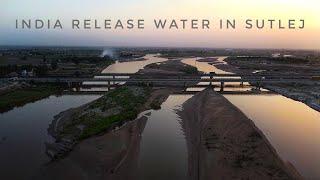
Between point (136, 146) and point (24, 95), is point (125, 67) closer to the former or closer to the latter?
point (24, 95)

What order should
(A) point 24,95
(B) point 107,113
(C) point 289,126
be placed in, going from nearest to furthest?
(C) point 289,126 < (B) point 107,113 < (A) point 24,95

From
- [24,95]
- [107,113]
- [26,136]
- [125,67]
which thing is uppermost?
[125,67]

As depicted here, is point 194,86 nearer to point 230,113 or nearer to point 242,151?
point 230,113

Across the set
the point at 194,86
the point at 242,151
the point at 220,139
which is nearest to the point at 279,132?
the point at 220,139

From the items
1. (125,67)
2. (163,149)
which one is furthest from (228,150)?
(125,67)

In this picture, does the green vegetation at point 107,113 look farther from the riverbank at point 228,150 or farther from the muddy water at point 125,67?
the muddy water at point 125,67

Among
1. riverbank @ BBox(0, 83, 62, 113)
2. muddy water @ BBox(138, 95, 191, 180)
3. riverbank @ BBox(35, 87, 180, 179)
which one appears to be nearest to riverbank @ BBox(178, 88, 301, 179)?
muddy water @ BBox(138, 95, 191, 180)

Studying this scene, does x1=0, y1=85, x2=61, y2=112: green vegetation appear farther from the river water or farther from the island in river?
the island in river
